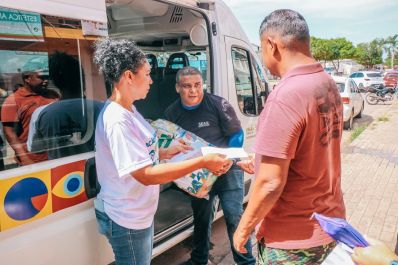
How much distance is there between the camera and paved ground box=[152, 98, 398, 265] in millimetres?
3793

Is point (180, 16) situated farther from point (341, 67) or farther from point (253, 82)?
point (341, 67)

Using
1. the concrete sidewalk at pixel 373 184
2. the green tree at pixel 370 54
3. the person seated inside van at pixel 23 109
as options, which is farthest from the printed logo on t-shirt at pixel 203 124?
the green tree at pixel 370 54

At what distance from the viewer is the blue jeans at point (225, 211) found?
3049 mm

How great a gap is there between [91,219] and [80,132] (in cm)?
55

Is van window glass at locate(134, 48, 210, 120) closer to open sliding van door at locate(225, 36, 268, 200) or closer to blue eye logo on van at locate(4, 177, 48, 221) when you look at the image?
open sliding van door at locate(225, 36, 268, 200)

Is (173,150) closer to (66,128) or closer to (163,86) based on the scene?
(66,128)

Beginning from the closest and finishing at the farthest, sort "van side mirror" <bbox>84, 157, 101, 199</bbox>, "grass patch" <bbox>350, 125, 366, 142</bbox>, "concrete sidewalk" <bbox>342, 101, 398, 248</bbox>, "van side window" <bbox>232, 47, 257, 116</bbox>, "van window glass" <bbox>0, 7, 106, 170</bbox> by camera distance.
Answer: "van window glass" <bbox>0, 7, 106, 170</bbox> < "van side mirror" <bbox>84, 157, 101, 199</bbox> < "van side window" <bbox>232, 47, 257, 116</bbox> < "concrete sidewalk" <bbox>342, 101, 398, 248</bbox> < "grass patch" <bbox>350, 125, 366, 142</bbox>

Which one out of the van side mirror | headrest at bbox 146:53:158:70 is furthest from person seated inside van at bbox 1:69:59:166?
headrest at bbox 146:53:158:70

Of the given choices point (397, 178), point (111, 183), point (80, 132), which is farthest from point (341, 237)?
point (397, 178)

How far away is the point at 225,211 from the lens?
3.09 meters

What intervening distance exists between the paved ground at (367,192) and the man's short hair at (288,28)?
251 cm

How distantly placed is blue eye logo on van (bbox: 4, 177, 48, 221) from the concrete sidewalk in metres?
3.46

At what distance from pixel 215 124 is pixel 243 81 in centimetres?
111

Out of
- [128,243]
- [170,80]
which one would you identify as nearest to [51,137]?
[128,243]
